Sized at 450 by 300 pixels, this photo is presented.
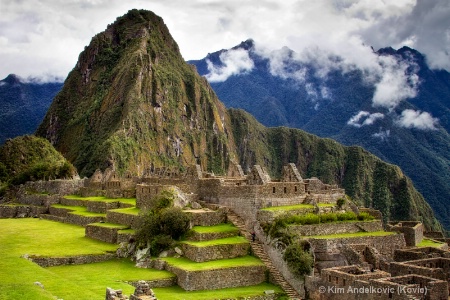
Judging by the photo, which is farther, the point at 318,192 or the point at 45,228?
the point at 45,228

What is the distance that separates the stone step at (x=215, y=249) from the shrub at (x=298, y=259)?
9.89 ft

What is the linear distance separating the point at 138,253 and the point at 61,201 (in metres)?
27.7


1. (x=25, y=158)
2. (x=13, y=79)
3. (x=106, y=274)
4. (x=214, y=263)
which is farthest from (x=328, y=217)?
(x=13, y=79)

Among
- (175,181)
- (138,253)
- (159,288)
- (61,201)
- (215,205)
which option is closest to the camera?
(159,288)

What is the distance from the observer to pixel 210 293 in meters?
29.1

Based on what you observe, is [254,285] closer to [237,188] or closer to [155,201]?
[237,188]

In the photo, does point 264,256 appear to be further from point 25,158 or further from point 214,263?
point 25,158

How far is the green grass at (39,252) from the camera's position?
74.1 ft

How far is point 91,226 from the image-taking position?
135 feet

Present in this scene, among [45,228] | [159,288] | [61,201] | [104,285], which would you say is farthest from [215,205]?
[61,201]

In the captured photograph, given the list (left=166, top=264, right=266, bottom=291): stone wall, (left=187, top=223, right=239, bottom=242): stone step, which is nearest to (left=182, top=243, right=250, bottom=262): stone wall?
(left=187, top=223, right=239, bottom=242): stone step

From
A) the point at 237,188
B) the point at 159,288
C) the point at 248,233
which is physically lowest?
the point at 159,288

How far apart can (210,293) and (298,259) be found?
5126mm

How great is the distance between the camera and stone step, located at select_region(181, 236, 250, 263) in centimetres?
3209
